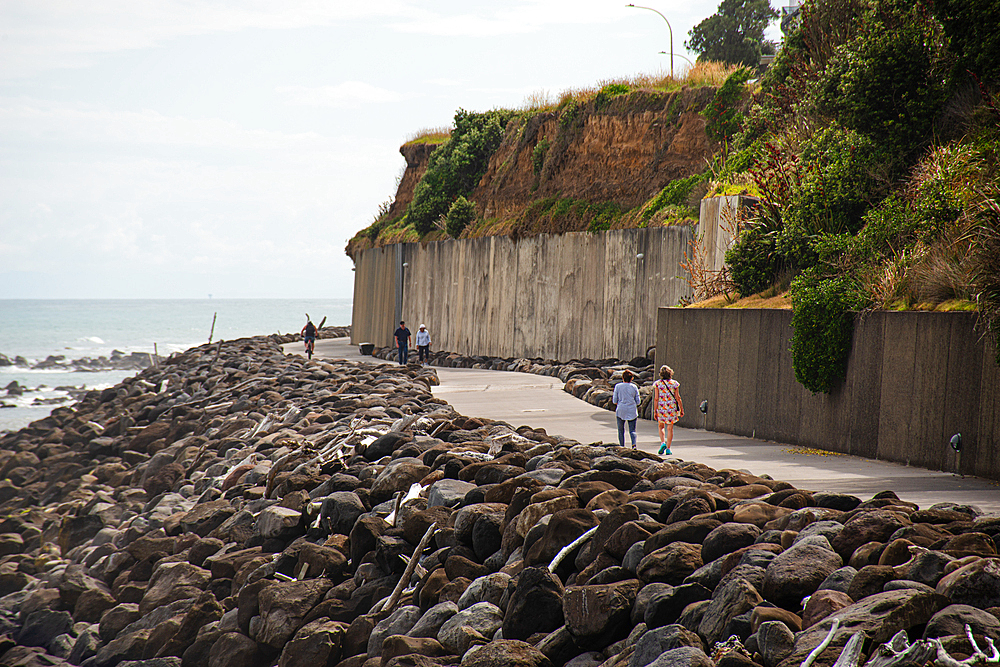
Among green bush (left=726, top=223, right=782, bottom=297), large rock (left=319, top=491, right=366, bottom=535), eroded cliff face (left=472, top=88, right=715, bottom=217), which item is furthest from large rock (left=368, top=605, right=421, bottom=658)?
eroded cliff face (left=472, top=88, right=715, bottom=217)

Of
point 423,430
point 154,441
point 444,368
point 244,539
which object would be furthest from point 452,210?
point 244,539

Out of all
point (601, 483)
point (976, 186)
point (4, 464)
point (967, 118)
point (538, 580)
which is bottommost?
point (4, 464)

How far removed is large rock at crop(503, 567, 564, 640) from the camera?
4688 millimetres

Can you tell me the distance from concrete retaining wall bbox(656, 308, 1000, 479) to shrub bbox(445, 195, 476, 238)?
469 inches

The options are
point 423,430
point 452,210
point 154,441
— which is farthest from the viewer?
point 452,210

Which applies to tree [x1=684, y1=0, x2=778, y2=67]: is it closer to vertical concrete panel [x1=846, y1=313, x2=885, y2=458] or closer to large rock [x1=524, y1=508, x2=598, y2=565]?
vertical concrete panel [x1=846, y1=313, x2=885, y2=458]

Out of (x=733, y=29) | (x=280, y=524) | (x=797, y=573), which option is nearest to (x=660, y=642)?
(x=797, y=573)

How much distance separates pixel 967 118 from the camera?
403 inches

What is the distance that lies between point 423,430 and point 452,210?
48.3 ft

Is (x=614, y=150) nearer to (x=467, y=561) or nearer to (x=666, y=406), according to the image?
(x=666, y=406)

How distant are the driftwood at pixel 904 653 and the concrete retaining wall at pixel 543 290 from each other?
12.8 metres

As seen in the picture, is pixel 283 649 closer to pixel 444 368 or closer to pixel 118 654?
pixel 118 654

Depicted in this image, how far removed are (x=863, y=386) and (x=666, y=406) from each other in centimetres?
227

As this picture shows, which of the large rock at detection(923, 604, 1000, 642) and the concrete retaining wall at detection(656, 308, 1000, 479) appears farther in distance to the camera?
the concrete retaining wall at detection(656, 308, 1000, 479)
